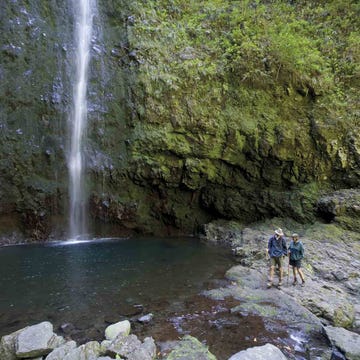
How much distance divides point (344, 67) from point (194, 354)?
1802cm

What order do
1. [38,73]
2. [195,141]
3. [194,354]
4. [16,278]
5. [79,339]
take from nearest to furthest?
[194,354] → [79,339] → [16,278] → [38,73] → [195,141]

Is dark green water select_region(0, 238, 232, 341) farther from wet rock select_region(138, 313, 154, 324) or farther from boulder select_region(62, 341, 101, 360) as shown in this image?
boulder select_region(62, 341, 101, 360)

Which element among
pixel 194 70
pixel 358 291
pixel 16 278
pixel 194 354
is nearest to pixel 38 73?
pixel 194 70

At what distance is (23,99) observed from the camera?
15.9 metres

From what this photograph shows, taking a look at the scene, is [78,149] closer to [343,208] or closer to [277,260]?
[277,260]

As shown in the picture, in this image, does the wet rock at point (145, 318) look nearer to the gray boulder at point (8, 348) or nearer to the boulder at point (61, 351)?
the boulder at point (61, 351)

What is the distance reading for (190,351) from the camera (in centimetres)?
589

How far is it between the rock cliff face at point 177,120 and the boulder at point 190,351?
11.7m

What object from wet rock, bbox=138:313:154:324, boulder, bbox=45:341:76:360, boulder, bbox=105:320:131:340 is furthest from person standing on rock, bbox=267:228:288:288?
boulder, bbox=45:341:76:360

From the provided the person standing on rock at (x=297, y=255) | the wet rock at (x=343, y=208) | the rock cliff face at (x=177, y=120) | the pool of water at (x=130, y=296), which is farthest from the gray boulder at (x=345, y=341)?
the rock cliff face at (x=177, y=120)

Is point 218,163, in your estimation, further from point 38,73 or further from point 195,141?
point 38,73

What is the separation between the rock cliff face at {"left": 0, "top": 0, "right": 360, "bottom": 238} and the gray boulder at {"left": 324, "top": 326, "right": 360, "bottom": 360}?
10791 millimetres

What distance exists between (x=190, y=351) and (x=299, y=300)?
3896 millimetres

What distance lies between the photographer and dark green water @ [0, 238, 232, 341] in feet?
25.5
